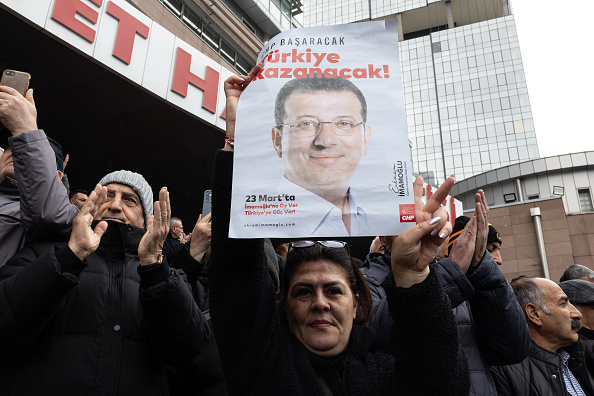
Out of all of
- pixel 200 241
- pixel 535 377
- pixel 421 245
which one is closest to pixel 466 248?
pixel 421 245

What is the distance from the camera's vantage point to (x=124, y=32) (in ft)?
20.9

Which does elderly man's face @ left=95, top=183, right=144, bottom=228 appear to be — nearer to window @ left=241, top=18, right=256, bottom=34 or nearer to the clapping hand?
the clapping hand

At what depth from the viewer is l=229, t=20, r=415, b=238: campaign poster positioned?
152 cm

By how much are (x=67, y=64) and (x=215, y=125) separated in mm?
2408

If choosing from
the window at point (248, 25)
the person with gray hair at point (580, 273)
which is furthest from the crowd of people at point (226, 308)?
the window at point (248, 25)

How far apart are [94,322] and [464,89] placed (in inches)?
2519

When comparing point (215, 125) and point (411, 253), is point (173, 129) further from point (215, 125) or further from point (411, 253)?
point (411, 253)

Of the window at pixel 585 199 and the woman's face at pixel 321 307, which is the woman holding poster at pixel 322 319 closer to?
the woman's face at pixel 321 307

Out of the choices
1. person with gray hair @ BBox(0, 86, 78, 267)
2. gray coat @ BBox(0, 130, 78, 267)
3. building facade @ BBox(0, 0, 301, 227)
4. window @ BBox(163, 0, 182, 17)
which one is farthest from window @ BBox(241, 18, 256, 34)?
gray coat @ BBox(0, 130, 78, 267)

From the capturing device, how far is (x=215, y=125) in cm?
762

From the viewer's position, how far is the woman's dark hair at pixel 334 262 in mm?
1947

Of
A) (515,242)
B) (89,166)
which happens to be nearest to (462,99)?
(515,242)

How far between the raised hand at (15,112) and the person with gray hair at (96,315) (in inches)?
20.7

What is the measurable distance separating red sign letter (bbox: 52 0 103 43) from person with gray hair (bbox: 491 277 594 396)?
601 cm
